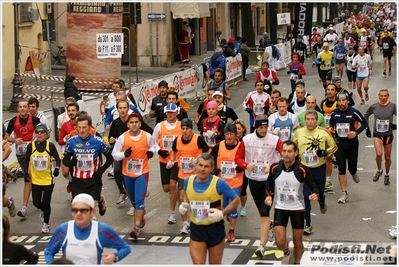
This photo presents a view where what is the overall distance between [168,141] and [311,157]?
2.14 meters

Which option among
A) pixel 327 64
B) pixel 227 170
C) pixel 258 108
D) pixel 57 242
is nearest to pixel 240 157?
pixel 227 170

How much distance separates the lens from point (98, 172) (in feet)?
39.4

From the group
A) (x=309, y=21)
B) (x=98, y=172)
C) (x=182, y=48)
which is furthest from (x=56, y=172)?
(x=309, y=21)

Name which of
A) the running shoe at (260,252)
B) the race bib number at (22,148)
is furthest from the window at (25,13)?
the running shoe at (260,252)

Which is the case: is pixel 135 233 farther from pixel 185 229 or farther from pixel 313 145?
pixel 313 145

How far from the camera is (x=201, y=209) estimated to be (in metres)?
9.19

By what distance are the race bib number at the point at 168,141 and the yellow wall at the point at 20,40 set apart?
17.2 metres

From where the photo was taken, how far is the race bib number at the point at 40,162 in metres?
12.7

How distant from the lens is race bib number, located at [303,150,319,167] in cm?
1241

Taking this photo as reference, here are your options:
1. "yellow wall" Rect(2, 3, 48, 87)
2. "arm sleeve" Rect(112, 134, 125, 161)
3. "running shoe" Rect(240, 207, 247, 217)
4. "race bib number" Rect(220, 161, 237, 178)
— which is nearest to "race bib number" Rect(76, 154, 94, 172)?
"arm sleeve" Rect(112, 134, 125, 161)

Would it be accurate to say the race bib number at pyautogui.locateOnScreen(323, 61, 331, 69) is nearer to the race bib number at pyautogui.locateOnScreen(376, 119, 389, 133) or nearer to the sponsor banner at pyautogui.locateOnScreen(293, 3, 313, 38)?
the race bib number at pyautogui.locateOnScreen(376, 119, 389, 133)

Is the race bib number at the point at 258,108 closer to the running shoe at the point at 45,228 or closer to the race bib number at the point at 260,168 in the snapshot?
the race bib number at the point at 260,168

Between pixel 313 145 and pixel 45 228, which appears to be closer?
pixel 313 145

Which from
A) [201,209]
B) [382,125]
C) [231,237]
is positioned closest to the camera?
[201,209]
